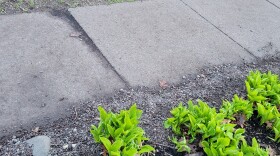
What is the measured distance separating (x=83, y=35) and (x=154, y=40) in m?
0.82

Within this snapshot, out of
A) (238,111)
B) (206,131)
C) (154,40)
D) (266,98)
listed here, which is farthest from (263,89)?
(154,40)

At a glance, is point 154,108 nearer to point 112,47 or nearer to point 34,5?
point 112,47

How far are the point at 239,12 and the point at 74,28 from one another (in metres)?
2.44

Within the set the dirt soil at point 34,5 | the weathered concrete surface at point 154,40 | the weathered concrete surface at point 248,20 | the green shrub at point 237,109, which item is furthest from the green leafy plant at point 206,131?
the dirt soil at point 34,5

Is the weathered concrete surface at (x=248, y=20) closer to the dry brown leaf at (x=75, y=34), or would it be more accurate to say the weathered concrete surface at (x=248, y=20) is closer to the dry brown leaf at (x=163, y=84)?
the dry brown leaf at (x=163, y=84)

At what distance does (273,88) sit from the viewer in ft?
9.65

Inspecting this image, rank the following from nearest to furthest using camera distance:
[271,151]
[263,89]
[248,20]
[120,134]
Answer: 1. [120,134]
2. [271,151]
3. [263,89]
4. [248,20]

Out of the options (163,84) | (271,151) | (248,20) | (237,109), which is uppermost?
(248,20)

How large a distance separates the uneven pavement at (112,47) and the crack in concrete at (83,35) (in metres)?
0.01

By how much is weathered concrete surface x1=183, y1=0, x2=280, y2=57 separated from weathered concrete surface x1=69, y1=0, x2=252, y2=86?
0.19 metres

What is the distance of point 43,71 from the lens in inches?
121

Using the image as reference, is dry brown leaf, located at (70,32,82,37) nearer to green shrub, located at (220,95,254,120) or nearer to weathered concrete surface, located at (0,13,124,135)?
weathered concrete surface, located at (0,13,124,135)

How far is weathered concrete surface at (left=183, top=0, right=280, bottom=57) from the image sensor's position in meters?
4.11

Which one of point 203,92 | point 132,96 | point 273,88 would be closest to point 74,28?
point 132,96
